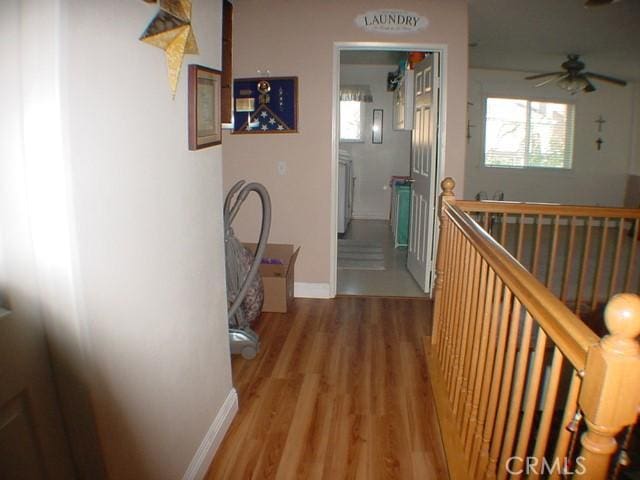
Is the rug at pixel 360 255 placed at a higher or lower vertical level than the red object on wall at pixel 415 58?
lower

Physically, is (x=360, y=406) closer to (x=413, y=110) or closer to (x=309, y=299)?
(x=309, y=299)

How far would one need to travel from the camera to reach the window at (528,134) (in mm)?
7414

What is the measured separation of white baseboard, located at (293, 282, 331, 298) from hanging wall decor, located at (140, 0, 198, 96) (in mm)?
2638

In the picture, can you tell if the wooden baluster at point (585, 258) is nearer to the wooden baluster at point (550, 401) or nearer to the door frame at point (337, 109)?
the door frame at point (337, 109)

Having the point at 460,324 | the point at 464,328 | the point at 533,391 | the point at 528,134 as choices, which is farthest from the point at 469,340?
the point at 528,134

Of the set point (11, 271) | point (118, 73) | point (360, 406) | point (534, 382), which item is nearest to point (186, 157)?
point (118, 73)

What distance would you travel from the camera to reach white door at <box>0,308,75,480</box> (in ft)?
3.48

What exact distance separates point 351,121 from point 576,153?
361 cm

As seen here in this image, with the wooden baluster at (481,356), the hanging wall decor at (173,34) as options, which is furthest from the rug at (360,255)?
the hanging wall decor at (173,34)

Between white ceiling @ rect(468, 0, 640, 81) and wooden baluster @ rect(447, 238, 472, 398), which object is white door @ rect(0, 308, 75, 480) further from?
white ceiling @ rect(468, 0, 640, 81)

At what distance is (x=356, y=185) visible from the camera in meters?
7.77

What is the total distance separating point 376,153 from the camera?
7.61 meters

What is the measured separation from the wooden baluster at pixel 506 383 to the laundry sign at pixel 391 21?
9.36ft

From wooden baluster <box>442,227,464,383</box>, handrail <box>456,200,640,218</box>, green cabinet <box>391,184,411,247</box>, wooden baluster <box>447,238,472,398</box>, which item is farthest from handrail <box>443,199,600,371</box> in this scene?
green cabinet <box>391,184,411,247</box>
